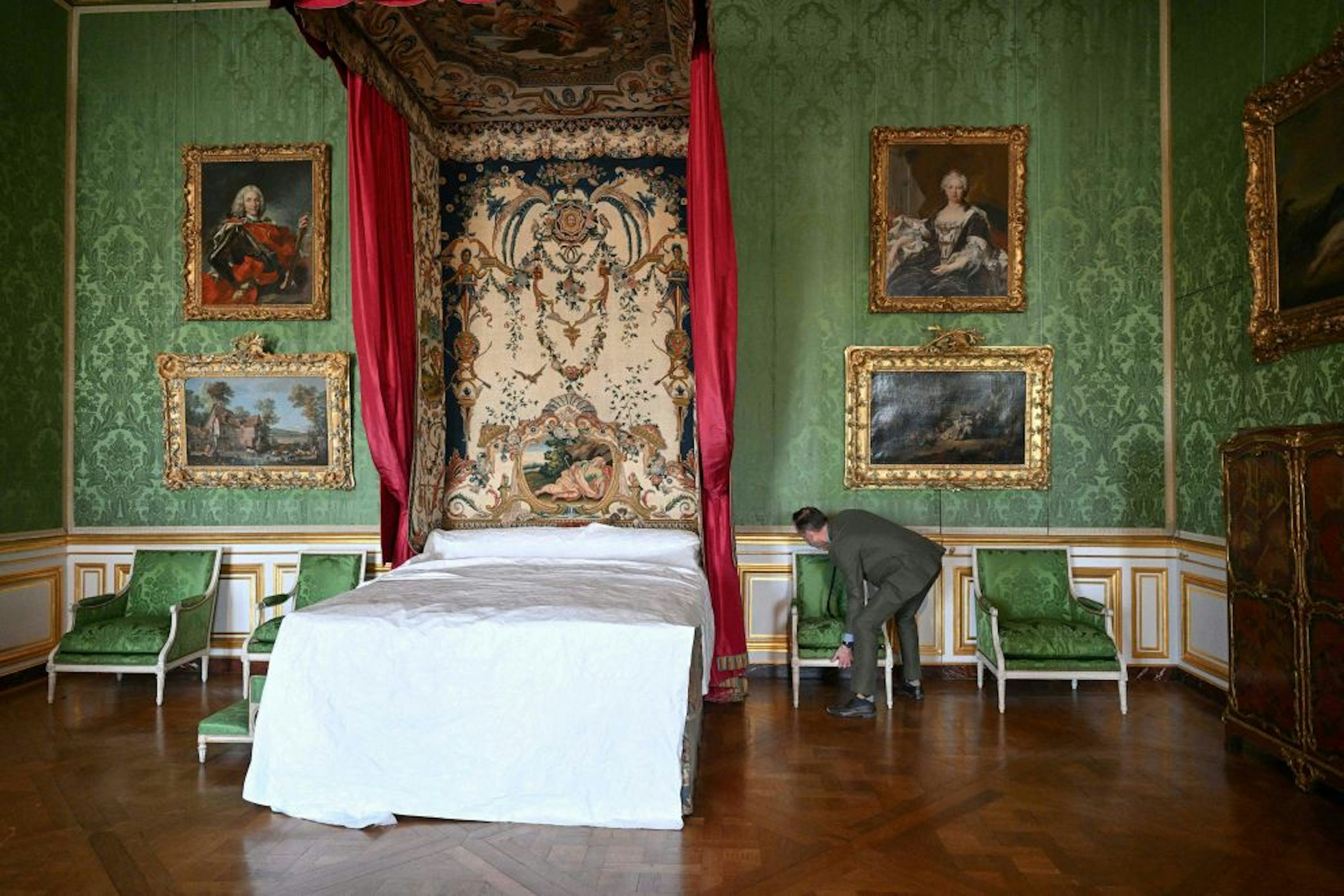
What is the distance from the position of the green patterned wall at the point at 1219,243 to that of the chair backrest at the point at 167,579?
23.5ft

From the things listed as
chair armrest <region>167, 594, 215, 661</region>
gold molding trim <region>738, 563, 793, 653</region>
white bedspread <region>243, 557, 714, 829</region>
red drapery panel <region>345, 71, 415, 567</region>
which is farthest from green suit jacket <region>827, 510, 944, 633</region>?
chair armrest <region>167, 594, 215, 661</region>

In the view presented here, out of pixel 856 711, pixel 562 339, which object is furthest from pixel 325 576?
pixel 856 711

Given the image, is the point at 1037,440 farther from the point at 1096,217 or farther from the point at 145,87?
the point at 145,87

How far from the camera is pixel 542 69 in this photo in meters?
5.47

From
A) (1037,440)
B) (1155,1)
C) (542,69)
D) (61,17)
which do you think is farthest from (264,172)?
(1155,1)

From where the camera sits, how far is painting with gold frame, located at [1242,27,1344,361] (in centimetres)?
454

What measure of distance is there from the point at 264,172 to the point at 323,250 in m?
0.82

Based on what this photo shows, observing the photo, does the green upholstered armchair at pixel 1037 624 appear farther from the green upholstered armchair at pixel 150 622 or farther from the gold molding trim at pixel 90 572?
the gold molding trim at pixel 90 572

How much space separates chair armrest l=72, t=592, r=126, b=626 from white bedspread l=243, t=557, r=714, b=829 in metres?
3.10

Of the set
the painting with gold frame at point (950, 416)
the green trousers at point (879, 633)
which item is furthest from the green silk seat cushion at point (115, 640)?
the painting with gold frame at point (950, 416)

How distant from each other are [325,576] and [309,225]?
2.84 metres

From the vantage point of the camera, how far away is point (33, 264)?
6.45m

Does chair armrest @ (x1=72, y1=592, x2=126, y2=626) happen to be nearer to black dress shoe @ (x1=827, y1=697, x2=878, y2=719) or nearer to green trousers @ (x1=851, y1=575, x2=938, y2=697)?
black dress shoe @ (x1=827, y1=697, x2=878, y2=719)

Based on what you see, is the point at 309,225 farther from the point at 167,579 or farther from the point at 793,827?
the point at 793,827
